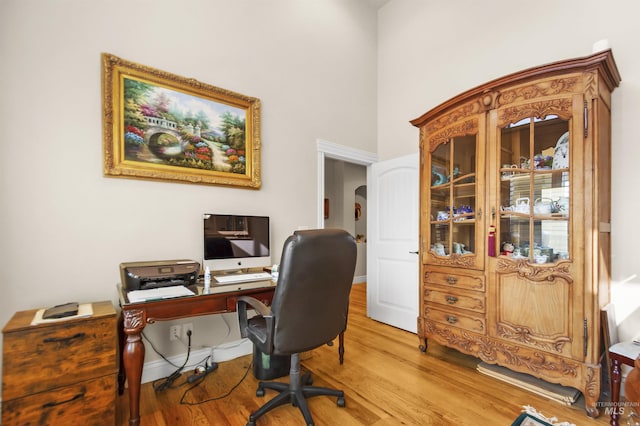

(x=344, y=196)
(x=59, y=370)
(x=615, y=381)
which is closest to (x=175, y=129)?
(x=59, y=370)

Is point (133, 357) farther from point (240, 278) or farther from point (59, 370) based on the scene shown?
point (240, 278)

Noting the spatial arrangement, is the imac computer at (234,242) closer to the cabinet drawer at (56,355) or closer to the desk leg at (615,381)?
the cabinet drawer at (56,355)

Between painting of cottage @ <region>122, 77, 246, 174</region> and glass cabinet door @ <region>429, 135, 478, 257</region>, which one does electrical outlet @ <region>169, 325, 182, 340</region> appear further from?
glass cabinet door @ <region>429, 135, 478, 257</region>

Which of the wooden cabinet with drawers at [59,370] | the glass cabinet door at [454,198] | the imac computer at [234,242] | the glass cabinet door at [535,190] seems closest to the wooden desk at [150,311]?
the wooden cabinet with drawers at [59,370]

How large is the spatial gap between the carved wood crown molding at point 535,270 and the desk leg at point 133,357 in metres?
2.41

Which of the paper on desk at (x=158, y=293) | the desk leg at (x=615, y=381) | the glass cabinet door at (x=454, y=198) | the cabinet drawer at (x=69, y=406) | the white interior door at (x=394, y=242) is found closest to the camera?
the cabinet drawer at (x=69, y=406)

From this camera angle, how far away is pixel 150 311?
1616mm

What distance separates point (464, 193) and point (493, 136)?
501 mm

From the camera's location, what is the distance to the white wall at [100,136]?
1.79 m

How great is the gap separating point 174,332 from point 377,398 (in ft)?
5.17

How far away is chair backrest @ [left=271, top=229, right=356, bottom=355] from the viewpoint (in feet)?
4.93

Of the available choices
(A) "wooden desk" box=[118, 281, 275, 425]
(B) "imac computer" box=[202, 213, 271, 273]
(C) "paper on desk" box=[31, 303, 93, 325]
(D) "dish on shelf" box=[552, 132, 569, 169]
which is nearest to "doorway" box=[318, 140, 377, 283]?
(B) "imac computer" box=[202, 213, 271, 273]

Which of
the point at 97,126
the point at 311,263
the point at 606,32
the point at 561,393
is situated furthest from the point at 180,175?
the point at 606,32

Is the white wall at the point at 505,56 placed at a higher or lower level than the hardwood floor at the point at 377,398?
higher
